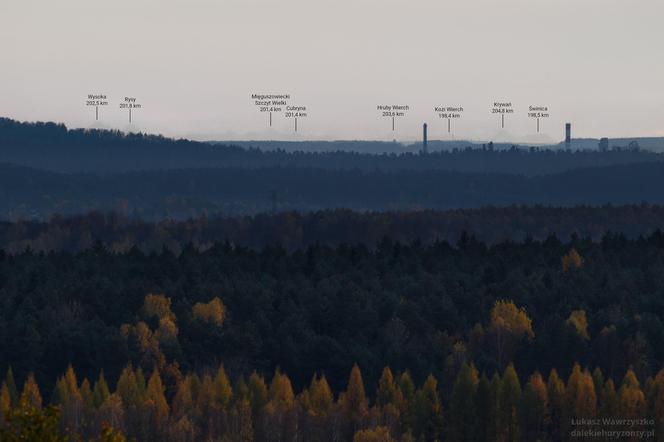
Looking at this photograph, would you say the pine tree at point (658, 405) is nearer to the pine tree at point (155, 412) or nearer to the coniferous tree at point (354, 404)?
the coniferous tree at point (354, 404)

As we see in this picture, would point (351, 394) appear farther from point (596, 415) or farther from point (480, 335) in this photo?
point (480, 335)

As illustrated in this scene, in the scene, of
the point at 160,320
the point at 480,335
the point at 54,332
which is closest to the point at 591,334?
the point at 480,335

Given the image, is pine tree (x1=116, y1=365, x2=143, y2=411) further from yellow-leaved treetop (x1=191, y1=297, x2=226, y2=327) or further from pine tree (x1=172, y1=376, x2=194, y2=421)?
yellow-leaved treetop (x1=191, y1=297, x2=226, y2=327)

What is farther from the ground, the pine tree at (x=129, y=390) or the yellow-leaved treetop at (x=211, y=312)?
the yellow-leaved treetop at (x=211, y=312)

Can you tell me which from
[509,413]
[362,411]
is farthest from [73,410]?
[509,413]

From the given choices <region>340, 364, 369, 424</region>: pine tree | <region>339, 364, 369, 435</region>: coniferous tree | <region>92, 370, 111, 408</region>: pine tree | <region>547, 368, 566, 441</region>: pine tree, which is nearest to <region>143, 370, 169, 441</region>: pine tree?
<region>92, 370, 111, 408</region>: pine tree

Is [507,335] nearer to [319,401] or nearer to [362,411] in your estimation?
[319,401]

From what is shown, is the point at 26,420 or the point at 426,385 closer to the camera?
the point at 26,420

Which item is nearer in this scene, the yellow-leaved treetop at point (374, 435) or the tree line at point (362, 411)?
the yellow-leaved treetop at point (374, 435)

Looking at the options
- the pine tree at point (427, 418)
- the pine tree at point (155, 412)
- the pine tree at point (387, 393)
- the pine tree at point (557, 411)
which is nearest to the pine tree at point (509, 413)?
the pine tree at point (557, 411)
